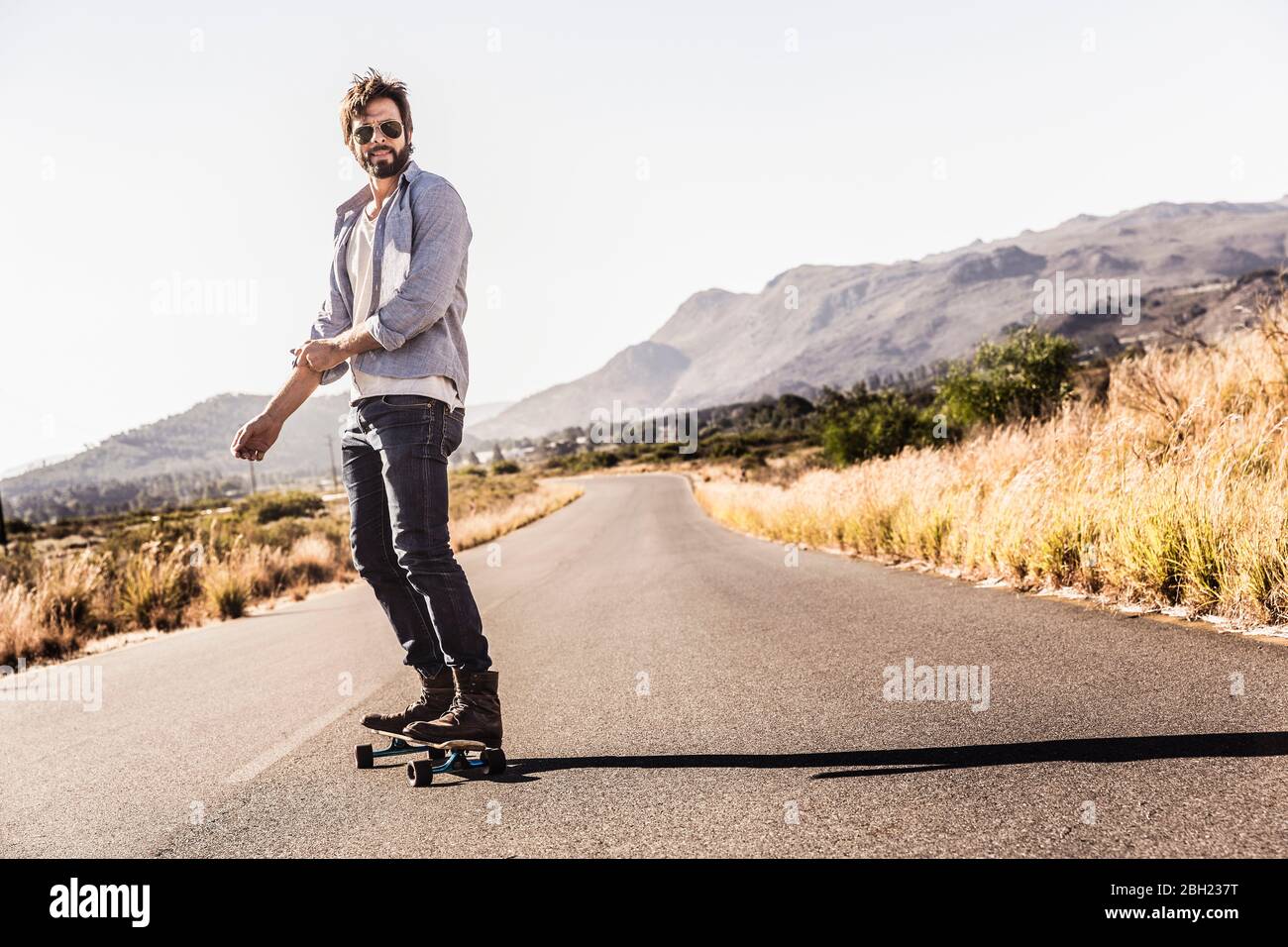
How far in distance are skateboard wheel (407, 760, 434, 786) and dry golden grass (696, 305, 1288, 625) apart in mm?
4257

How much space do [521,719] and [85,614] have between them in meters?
9.19

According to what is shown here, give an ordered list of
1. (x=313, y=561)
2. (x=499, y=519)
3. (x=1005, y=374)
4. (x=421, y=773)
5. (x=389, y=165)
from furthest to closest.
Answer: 1. (x=499, y=519)
2. (x=1005, y=374)
3. (x=313, y=561)
4. (x=389, y=165)
5. (x=421, y=773)

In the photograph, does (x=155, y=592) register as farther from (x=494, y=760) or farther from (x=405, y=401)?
(x=494, y=760)

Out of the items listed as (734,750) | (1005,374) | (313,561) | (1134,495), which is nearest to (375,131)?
(734,750)

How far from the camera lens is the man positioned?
3.51m

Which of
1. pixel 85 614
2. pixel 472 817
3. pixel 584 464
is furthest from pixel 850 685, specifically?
pixel 584 464

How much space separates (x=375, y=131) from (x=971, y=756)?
3556mm

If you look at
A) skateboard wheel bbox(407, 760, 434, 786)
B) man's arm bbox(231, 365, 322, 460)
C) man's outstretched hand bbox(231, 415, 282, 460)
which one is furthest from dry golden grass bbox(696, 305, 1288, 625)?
man's outstretched hand bbox(231, 415, 282, 460)

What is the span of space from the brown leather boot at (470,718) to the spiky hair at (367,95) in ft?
8.10

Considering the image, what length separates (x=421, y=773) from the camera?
3.38 m

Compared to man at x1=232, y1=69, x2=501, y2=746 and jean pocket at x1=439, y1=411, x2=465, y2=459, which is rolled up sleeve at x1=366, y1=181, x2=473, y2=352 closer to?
man at x1=232, y1=69, x2=501, y2=746

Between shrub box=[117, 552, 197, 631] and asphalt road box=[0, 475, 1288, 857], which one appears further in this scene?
shrub box=[117, 552, 197, 631]

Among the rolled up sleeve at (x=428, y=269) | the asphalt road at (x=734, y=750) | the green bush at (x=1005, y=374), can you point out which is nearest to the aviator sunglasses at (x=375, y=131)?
the rolled up sleeve at (x=428, y=269)

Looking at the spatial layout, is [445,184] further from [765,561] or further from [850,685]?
[765,561]
